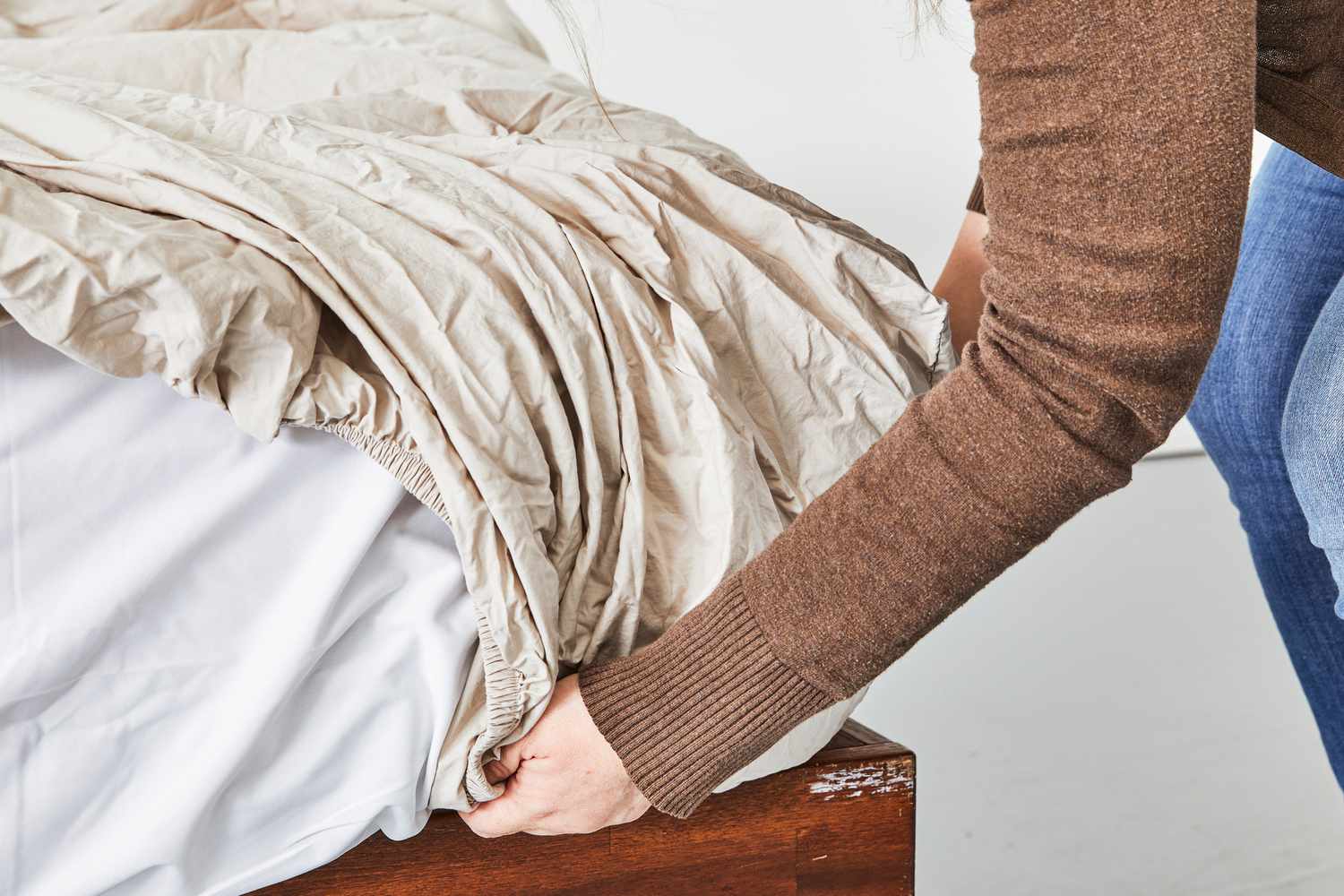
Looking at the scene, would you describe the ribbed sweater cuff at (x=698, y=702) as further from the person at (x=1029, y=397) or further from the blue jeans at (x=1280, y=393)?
the blue jeans at (x=1280, y=393)

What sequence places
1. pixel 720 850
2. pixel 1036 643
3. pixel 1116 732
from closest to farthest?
pixel 720 850 < pixel 1116 732 < pixel 1036 643

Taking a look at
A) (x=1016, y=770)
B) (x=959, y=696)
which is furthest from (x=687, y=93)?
(x=1016, y=770)

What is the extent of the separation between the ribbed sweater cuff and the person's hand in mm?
11

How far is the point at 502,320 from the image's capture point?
1.82 feet

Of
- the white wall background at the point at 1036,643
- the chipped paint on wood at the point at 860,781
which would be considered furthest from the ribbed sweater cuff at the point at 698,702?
the white wall background at the point at 1036,643

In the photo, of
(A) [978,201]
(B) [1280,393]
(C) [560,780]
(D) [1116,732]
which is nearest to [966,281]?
(A) [978,201]

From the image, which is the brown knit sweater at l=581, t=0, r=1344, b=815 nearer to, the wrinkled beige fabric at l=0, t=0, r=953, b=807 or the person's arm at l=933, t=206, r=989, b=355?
the wrinkled beige fabric at l=0, t=0, r=953, b=807

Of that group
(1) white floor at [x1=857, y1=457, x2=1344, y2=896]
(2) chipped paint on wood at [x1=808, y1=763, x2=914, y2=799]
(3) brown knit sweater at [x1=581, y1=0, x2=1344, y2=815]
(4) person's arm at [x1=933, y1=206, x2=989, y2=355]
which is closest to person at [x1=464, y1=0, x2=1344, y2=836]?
(3) brown knit sweater at [x1=581, y1=0, x2=1344, y2=815]

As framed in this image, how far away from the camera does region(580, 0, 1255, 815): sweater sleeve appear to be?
1.34 ft

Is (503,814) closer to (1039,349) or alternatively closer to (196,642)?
(196,642)

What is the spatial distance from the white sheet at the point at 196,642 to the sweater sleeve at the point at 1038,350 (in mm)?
156

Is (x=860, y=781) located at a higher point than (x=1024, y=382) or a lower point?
lower

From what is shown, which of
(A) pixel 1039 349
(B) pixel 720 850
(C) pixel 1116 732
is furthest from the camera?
(C) pixel 1116 732

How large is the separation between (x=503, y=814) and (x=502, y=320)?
0.82 feet
